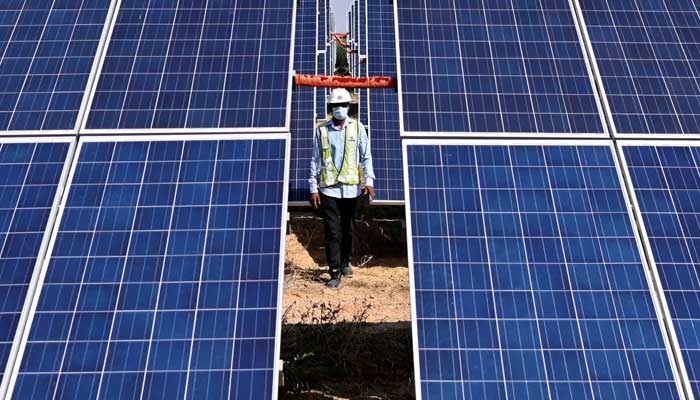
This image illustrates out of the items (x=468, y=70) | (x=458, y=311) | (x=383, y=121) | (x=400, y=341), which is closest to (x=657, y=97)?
(x=468, y=70)

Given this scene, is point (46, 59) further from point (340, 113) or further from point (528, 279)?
point (528, 279)

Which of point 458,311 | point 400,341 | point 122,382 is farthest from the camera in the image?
point 400,341

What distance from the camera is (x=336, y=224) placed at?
7.79 m

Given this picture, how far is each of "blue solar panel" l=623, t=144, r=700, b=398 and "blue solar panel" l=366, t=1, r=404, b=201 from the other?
18.4 ft

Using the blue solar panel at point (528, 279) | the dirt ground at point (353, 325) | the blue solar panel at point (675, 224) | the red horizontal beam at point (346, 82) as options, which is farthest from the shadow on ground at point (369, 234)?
the blue solar panel at point (675, 224)

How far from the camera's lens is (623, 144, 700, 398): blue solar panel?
4.52 metres

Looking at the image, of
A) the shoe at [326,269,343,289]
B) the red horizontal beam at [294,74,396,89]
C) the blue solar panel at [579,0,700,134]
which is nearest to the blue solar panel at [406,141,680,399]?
the blue solar panel at [579,0,700,134]

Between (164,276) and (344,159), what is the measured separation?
3345mm

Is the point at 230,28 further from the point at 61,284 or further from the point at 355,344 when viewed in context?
the point at 355,344

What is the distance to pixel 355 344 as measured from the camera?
668 centimetres

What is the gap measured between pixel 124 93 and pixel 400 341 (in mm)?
3714

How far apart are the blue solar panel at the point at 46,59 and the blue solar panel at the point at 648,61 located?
4837 millimetres

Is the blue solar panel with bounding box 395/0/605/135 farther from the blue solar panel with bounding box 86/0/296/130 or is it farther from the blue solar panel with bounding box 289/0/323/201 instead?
the blue solar panel with bounding box 289/0/323/201

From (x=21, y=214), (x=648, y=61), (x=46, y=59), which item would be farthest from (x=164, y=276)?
(x=648, y=61)
